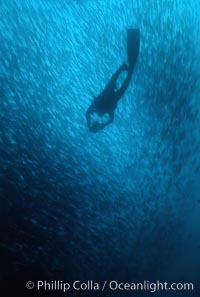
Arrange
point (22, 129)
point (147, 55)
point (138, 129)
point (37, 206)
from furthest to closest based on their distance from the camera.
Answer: point (138, 129) < point (147, 55) < point (22, 129) < point (37, 206)

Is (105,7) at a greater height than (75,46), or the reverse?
(105,7)

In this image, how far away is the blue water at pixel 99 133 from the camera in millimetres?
6430

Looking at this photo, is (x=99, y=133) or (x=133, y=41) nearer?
(x=133, y=41)

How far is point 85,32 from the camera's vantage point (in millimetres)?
7562

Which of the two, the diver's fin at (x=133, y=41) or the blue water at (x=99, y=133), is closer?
the diver's fin at (x=133, y=41)

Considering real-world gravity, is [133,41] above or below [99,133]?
below

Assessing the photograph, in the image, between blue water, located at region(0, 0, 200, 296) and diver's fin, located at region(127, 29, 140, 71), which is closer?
diver's fin, located at region(127, 29, 140, 71)

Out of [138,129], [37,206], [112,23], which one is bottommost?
[37,206]

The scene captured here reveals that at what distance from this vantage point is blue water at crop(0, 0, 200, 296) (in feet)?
21.1

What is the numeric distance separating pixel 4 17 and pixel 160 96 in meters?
3.51

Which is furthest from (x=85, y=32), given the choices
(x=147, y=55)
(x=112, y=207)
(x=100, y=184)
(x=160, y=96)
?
(x=112, y=207)

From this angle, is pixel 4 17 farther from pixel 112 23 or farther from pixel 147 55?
pixel 147 55

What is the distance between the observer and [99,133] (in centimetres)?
797

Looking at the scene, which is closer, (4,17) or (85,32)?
(4,17)
